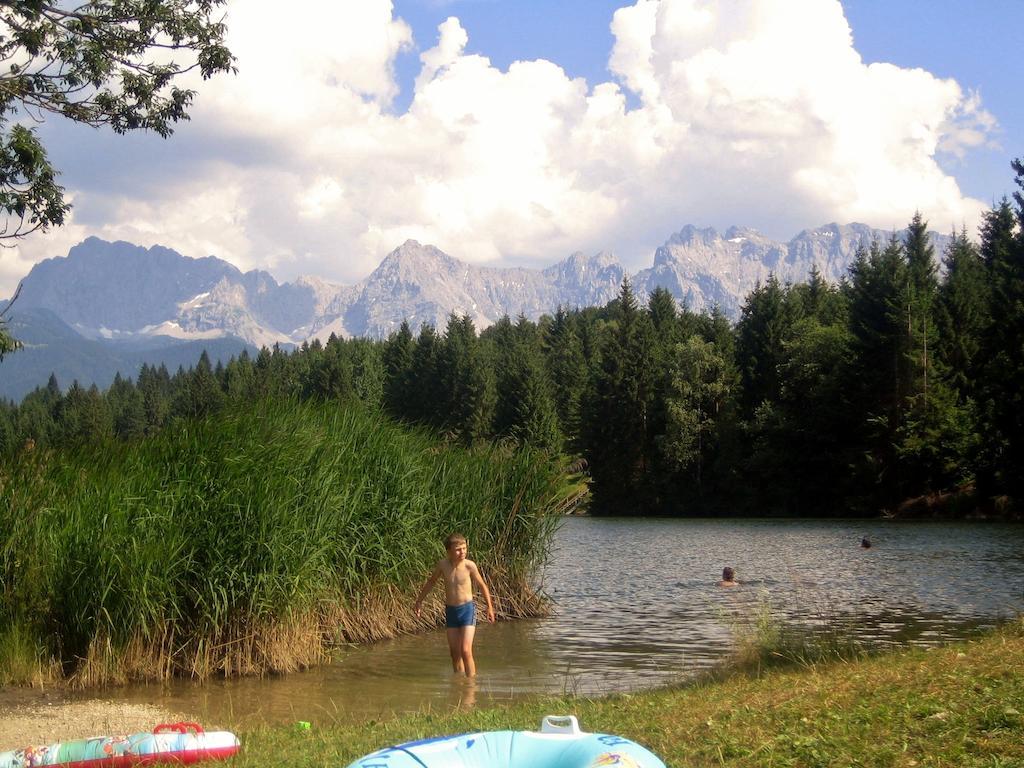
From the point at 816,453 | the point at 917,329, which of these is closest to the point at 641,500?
the point at 816,453

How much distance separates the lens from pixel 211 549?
13.8 meters

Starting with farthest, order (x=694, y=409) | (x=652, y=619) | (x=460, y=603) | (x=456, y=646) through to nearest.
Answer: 1. (x=694, y=409)
2. (x=652, y=619)
3. (x=456, y=646)
4. (x=460, y=603)

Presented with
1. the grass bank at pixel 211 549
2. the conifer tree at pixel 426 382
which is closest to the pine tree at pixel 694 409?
the conifer tree at pixel 426 382

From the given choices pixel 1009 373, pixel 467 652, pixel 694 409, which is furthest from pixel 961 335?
pixel 467 652

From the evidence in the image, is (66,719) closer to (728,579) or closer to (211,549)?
(211,549)

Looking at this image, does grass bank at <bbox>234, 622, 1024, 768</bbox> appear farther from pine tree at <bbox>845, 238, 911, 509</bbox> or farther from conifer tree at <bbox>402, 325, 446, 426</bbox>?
conifer tree at <bbox>402, 325, 446, 426</bbox>

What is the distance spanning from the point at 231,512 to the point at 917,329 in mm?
58092

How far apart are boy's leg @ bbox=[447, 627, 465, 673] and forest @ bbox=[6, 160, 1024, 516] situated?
24.6 m

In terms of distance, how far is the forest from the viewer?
57.5 m

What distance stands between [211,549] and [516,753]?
29.0ft

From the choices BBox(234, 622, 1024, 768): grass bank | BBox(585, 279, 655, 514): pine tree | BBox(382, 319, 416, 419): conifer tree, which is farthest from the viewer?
BBox(382, 319, 416, 419): conifer tree

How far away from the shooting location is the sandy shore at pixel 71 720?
371 inches

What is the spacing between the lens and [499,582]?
19.9 meters

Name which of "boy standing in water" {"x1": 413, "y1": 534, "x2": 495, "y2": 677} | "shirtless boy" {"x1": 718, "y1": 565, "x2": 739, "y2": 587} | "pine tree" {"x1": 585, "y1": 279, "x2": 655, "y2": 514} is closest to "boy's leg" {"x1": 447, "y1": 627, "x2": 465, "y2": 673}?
"boy standing in water" {"x1": 413, "y1": 534, "x2": 495, "y2": 677}
